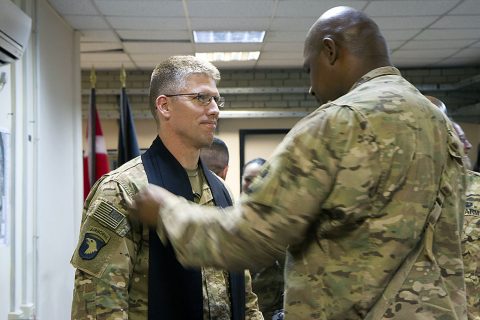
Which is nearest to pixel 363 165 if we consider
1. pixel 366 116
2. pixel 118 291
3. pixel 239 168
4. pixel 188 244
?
pixel 366 116

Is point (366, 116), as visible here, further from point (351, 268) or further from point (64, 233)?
point (64, 233)

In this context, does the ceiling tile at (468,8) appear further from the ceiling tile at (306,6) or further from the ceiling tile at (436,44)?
the ceiling tile at (436,44)

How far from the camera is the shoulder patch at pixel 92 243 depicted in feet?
5.17

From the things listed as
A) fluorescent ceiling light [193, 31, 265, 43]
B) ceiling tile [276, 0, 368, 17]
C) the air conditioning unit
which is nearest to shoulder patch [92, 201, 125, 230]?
the air conditioning unit

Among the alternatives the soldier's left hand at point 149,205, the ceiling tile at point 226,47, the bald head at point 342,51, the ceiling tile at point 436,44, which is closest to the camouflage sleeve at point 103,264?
the soldier's left hand at point 149,205

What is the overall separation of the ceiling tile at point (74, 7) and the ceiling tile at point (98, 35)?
2.02 feet

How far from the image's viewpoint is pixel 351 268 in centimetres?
116

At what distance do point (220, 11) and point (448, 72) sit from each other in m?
4.32

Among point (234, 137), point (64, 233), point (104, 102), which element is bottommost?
point (64, 233)

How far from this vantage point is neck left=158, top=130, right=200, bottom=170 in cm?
189

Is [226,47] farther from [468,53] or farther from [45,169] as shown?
[468,53]

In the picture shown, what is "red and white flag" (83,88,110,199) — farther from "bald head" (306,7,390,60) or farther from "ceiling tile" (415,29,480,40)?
"bald head" (306,7,390,60)

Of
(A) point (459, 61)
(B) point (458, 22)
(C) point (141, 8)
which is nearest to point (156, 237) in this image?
(C) point (141, 8)

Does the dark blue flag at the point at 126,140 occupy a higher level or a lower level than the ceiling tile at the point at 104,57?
lower
